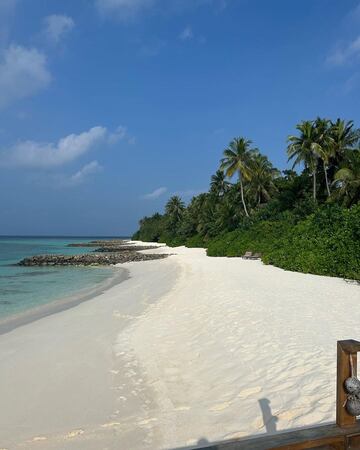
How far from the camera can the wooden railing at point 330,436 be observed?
268 centimetres

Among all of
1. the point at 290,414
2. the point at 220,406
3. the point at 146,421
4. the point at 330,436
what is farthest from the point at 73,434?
the point at 330,436

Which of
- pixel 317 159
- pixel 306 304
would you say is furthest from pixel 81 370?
pixel 317 159

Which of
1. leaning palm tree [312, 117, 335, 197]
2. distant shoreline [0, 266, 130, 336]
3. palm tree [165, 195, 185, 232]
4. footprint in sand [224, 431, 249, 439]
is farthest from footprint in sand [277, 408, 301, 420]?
palm tree [165, 195, 185, 232]

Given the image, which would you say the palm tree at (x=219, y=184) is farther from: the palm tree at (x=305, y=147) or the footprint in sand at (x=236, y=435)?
the footprint in sand at (x=236, y=435)

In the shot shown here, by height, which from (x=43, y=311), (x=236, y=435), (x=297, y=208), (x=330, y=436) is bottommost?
(x=43, y=311)

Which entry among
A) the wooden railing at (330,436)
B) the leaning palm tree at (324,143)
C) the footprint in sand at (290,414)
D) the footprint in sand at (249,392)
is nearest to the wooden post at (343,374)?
the wooden railing at (330,436)

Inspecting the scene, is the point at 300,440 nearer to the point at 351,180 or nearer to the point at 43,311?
the point at 43,311

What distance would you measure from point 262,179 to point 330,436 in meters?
50.5

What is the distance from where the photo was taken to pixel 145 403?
5.44 metres

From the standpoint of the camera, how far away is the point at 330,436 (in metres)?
2.87

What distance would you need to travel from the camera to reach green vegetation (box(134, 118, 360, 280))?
60.9 feet

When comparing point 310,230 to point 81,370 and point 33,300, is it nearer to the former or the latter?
point 33,300

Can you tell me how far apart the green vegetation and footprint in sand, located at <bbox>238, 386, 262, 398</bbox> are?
474 inches

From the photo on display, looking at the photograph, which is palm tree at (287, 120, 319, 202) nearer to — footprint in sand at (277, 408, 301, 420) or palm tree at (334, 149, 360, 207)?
palm tree at (334, 149, 360, 207)
